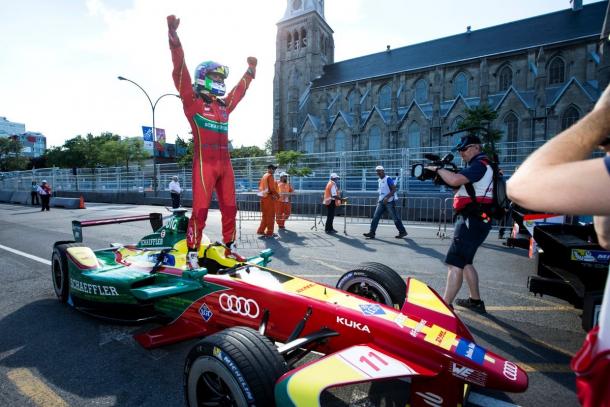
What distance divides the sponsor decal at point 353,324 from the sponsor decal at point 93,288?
232 centimetres

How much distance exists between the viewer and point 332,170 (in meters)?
15.7

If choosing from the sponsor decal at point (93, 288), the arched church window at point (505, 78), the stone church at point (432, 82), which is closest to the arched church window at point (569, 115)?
the stone church at point (432, 82)

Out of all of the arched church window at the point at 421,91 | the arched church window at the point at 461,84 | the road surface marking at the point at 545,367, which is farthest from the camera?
the arched church window at the point at 421,91

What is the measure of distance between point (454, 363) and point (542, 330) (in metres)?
2.15

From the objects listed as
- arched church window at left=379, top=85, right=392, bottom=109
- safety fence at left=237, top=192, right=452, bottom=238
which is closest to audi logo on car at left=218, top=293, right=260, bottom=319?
safety fence at left=237, top=192, right=452, bottom=238

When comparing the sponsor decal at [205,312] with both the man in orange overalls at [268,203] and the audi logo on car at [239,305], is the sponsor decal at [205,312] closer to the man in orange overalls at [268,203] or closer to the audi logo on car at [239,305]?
the audi logo on car at [239,305]

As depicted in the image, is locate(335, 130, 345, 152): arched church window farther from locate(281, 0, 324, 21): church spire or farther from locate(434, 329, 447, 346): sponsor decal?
locate(434, 329, 447, 346): sponsor decal

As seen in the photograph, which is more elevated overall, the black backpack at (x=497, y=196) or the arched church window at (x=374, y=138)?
the arched church window at (x=374, y=138)

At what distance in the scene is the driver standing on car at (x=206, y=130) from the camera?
13.4ft

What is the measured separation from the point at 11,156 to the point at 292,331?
8137 cm

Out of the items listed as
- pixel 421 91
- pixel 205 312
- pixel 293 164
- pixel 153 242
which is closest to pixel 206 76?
pixel 153 242

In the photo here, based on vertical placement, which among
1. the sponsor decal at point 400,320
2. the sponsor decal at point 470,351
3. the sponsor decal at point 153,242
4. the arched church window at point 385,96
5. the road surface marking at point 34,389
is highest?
the arched church window at point 385,96

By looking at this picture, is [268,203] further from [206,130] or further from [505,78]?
[505,78]

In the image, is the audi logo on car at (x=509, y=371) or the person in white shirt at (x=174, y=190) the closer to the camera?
the audi logo on car at (x=509, y=371)
